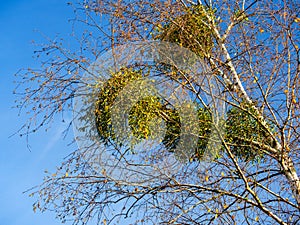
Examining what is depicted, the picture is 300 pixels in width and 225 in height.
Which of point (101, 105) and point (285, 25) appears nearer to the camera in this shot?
point (101, 105)

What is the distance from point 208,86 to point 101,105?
30.0 inches

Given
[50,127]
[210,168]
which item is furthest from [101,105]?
[210,168]

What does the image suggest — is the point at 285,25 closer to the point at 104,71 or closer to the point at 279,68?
the point at 279,68

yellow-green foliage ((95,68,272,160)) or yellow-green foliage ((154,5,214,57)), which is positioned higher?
yellow-green foliage ((154,5,214,57))

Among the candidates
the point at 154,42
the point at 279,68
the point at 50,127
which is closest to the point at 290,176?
the point at 279,68

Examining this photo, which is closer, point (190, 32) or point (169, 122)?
point (169, 122)

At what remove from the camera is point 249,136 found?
401 centimetres

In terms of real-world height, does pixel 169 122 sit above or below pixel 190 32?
below

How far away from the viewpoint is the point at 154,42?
4.16 metres

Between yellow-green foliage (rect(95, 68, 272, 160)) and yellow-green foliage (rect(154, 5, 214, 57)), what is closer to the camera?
yellow-green foliage (rect(95, 68, 272, 160))

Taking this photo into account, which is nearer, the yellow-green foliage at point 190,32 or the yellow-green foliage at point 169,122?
the yellow-green foliage at point 169,122

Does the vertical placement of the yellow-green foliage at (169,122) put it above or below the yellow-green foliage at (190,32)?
below

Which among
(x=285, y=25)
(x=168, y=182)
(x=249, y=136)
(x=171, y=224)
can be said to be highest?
(x=285, y=25)

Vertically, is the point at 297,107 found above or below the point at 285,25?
below
